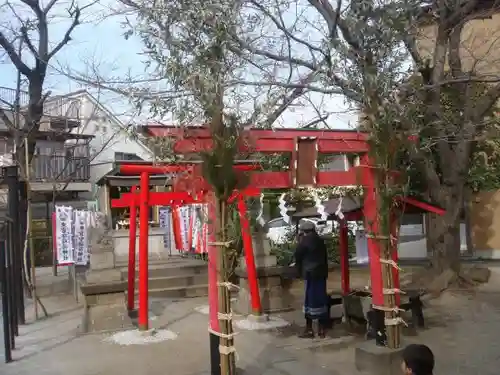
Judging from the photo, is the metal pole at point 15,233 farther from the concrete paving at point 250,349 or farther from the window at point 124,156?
the window at point 124,156

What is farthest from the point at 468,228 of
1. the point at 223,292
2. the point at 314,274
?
the point at 223,292

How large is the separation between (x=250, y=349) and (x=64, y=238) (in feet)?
29.5

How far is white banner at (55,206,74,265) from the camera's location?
15.6 metres

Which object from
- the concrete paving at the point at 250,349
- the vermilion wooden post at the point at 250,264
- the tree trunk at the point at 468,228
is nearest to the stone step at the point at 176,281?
the concrete paving at the point at 250,349

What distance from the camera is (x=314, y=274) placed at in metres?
8.95

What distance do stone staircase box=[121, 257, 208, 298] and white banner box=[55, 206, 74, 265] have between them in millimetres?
1610

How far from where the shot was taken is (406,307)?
8.95 meters

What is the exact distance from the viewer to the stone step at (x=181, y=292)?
47.0 ft

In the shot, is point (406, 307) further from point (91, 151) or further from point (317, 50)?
point (91, 151)

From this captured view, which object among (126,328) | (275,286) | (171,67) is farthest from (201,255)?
(171,67)

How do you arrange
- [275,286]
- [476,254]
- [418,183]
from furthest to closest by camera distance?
[476,254] → [418,183] → [275,286]

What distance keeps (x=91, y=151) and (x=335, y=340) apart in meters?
24.2

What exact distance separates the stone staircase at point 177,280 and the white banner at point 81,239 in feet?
4.09

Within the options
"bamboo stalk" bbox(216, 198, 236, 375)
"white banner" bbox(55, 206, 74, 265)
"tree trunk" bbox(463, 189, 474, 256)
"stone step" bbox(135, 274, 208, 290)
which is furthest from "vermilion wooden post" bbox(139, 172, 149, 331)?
"tree trunk" bbox(463, 189, 474, 256)
